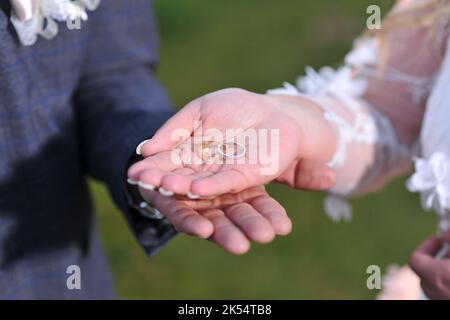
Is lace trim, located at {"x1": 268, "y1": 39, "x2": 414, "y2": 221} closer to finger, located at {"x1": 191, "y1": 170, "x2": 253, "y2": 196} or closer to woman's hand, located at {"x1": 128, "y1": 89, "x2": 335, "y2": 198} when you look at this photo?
woman's hand, located at {"x1": 128, "y1": 89, "x2": 335, "y2": 198}

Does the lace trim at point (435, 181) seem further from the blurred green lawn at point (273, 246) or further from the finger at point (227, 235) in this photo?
the blurred green lawn at point (273, 246)

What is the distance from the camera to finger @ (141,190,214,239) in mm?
574

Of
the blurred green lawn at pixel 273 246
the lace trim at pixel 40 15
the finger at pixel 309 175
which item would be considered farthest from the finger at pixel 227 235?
Answer: the blurred green lawn at pixel 273 246

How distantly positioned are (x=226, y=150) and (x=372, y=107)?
13.6 inches

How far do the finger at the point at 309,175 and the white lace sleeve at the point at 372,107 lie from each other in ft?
0.45

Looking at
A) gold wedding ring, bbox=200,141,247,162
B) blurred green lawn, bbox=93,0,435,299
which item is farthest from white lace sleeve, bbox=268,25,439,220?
blurred green lawn, bbox=93,0,435,299

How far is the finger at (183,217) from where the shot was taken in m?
0.57

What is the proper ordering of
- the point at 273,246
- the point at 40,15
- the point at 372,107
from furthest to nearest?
the point at 273,246, the point at 372,107, the point at 40,15

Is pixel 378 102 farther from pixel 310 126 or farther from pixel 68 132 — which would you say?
pixel 68 132

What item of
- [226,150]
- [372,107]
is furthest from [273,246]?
[226,150]

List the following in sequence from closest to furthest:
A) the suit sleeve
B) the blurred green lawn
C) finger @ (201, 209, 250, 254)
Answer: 1. finger @ (201, 209, 250, 254)
2. the suit sleeve
3. the blurred green lawn

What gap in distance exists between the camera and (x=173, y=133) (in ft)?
2.02
